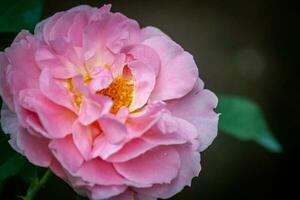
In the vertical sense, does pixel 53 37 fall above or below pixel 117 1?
above

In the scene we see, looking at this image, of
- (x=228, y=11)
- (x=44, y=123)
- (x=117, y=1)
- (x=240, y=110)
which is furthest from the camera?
(x=228, y=11)

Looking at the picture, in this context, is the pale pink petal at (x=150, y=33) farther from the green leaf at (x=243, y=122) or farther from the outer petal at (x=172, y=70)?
the green leaf at (x=243, y=122)

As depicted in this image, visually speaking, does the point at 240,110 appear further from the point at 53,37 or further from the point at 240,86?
the point at 240,86

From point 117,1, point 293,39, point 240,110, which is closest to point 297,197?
point 293,39

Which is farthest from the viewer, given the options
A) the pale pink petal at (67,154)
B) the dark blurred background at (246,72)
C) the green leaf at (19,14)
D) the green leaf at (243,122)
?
the dark blurred background at (246,72)

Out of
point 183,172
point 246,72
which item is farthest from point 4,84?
point 246,72

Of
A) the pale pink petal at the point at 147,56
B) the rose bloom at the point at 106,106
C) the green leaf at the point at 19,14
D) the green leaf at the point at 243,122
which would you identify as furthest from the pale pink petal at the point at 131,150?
the green leaf at the point at 243,122

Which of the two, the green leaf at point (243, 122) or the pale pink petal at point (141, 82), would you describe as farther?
the green leaf at point (243, 122)
